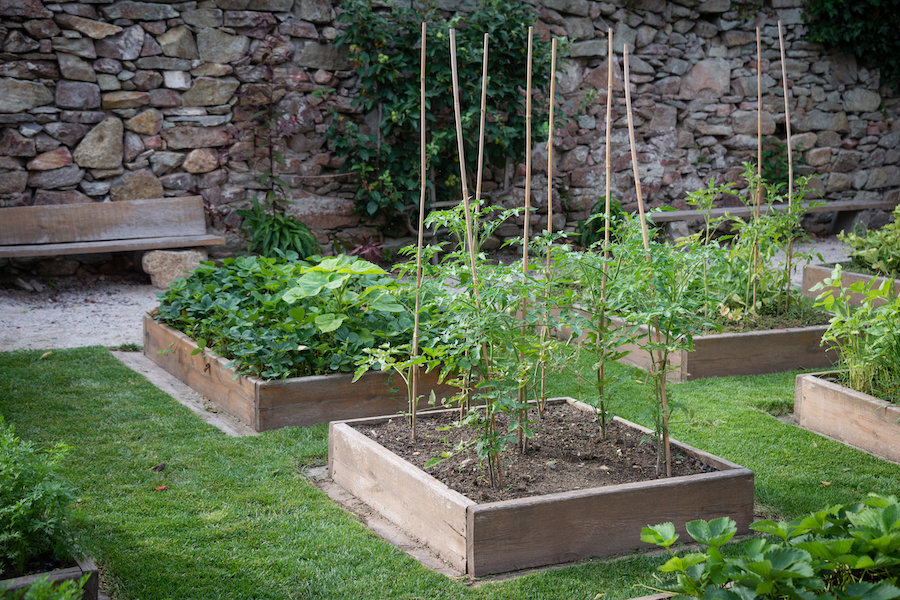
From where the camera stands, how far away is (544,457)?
282 centimetres

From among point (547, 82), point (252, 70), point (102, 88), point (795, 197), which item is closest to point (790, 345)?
point (795, 197)

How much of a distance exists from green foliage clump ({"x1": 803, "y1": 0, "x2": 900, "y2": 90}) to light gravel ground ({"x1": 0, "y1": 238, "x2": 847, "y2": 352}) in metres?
3.47

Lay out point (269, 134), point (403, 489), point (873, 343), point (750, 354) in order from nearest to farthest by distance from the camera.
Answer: point (403, 489)
point (873, 343)
point (750, 354)
point (269, 134)

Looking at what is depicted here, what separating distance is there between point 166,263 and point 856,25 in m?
7.89

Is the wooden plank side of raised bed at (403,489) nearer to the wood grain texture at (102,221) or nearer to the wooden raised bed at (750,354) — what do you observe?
the wooden raised bed at (750,354)

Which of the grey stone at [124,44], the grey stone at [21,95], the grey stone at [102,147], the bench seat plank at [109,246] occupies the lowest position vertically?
the bench seat plank at [109,246]

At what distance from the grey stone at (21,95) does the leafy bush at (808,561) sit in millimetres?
6438

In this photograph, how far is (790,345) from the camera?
4496 mm

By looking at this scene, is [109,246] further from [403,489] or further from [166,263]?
[403,489]

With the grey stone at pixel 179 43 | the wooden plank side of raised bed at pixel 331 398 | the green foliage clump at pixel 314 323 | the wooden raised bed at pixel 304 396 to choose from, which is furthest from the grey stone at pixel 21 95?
the wooden plank side of raised bed at pixel 331 398

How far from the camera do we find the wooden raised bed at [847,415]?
3268mm

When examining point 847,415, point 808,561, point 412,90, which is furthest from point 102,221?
point 808,561

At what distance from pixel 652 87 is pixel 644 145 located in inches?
24.6

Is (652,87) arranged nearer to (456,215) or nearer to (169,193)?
(169,193)
